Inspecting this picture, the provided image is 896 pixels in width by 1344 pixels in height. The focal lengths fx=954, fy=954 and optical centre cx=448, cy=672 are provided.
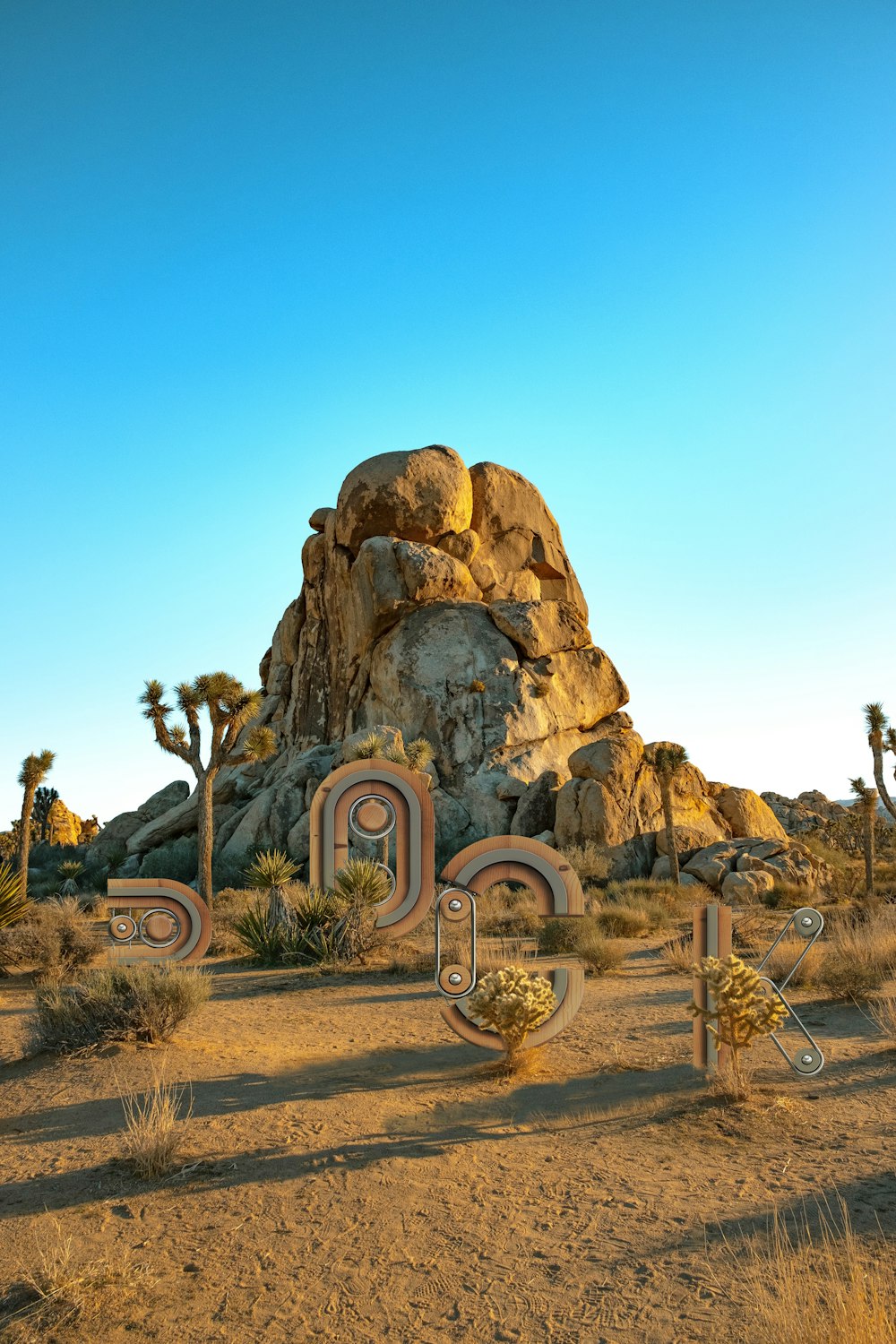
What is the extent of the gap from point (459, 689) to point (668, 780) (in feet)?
33.1

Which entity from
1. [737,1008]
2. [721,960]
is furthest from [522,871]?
[737,1008]

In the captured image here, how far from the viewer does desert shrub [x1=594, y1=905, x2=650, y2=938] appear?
18.3 m

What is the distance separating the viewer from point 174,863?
108 feet

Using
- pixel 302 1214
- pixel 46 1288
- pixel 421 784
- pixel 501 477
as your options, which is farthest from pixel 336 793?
pixel 501 477

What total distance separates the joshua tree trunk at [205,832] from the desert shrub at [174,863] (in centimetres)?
843

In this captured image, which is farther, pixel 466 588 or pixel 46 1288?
pixel 466 588

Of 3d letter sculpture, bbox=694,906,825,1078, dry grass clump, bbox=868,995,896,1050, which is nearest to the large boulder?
dry grass clump, bbox=868,995,896,1050

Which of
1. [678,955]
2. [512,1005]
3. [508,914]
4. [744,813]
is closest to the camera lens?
[512,1005]

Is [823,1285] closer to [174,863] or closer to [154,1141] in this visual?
[154,1141]

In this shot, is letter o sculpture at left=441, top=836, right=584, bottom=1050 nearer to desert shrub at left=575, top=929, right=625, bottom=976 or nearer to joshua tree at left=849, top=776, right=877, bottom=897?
desert shrub at left=575, top=929, right=625, bottom=976

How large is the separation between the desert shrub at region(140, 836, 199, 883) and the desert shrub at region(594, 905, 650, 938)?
17621 millimetres

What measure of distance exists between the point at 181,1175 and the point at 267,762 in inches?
1316

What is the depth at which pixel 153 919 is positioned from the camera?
14.4m

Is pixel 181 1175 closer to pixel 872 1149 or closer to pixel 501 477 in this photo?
pixel 872 1149
